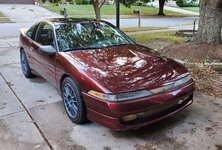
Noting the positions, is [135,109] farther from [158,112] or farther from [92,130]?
[92,130]

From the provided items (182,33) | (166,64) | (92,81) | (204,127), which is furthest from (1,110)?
(182,33)

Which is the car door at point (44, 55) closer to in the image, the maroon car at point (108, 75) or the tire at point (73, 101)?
the maroon car at point (108, 75)

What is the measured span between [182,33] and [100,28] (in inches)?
299

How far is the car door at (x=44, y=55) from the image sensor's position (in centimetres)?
454

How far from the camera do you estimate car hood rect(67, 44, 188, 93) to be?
341 cm

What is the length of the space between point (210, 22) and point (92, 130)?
4521mm

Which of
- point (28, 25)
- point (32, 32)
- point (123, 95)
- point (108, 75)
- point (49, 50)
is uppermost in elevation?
point (32, 32)

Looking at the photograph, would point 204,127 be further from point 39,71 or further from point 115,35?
point 39,71

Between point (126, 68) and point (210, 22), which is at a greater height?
point (210, 22)

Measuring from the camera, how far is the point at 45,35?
16.4 feet

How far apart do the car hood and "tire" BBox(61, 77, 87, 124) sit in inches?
11.0

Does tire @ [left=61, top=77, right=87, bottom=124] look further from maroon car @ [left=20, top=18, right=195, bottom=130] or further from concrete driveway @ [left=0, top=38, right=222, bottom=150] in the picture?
concrete driveway @ [left=0, top=38, right=222, bottom=150]

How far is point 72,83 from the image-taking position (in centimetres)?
382

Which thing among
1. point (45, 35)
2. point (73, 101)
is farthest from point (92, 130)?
point (45, 35)
